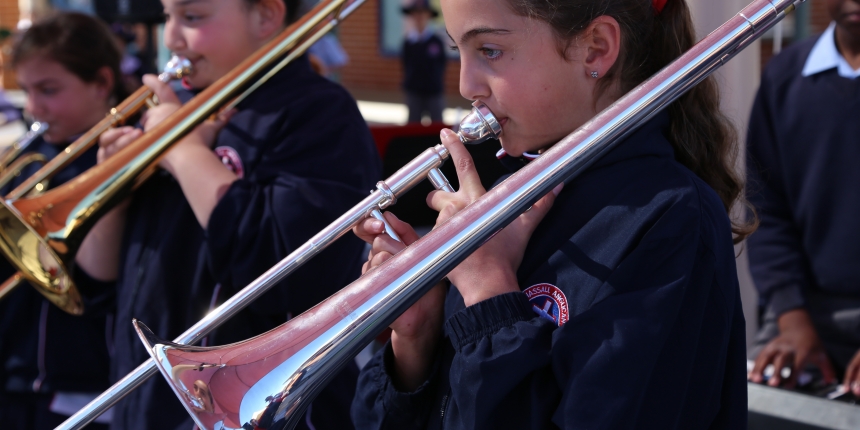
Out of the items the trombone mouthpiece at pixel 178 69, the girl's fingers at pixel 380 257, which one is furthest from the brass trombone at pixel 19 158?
the girl's fingers at pixel 380 257

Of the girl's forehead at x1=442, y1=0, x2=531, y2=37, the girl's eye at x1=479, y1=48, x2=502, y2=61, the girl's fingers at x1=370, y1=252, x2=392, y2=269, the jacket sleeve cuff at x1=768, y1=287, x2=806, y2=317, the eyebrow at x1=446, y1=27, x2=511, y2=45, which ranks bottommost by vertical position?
the jacket sleeve cuff at x1=768, y1=287, x2=806, y2=317

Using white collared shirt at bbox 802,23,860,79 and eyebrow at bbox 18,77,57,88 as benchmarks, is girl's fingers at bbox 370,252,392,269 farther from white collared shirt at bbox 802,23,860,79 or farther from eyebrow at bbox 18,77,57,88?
eyebrow at bbox 18,77,57,88

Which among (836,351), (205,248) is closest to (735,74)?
(836,351)

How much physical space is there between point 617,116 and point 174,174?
1.20 metres

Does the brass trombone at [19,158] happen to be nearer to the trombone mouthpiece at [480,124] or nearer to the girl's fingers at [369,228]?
the girl's fingers at [369,228]

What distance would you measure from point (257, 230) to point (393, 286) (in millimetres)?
782

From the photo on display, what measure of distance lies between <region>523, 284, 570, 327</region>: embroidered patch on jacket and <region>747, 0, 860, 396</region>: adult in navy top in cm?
120

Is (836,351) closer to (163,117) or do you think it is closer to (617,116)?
(617,116)

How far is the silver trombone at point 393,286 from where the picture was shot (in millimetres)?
1094

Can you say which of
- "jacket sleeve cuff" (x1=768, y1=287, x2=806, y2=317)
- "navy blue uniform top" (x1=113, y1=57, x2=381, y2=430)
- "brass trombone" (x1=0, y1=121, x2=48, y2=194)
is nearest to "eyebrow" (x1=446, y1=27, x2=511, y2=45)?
"navy blue uniform top" (x1=113, y1=57, x2=381, y2=430)

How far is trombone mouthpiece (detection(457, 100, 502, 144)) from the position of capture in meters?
1.24

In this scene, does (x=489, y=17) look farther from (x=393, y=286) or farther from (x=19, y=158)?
(x=19, y=158)

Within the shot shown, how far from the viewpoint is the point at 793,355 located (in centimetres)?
214

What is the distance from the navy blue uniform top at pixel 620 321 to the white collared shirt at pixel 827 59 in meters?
1.39
